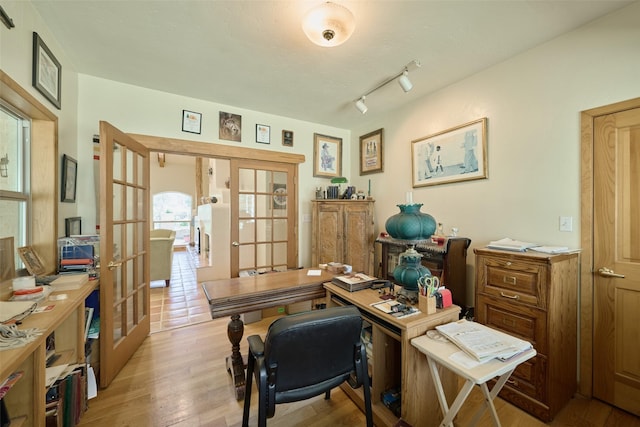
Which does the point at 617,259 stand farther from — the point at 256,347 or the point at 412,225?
the point at 256,347

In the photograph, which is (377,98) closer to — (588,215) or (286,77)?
(286,77)

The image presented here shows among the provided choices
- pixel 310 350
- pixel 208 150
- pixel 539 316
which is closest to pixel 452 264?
pixel 539 316

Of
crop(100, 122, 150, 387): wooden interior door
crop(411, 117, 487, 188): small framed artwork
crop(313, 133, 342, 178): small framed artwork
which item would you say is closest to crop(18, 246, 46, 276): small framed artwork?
crop(100, 122, 150, 387): wooden interior door

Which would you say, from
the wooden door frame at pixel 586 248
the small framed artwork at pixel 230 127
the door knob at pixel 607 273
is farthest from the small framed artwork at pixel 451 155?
the small framed artwork at pixel 230 127

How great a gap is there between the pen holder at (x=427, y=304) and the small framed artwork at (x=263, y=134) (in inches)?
110

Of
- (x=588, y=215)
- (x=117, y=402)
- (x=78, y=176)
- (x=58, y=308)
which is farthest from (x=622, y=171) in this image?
(x=78, y=176)

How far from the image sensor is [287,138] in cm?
351

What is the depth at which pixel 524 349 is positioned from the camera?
1.12 meters

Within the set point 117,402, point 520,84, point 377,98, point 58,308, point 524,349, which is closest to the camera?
point 524,349

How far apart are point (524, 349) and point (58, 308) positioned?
241 cm

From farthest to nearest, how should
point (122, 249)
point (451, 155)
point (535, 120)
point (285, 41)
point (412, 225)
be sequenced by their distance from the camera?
point (451, 155) < point (122, 249) < point (535, 120) < point (285, 41) < point (412, 225)

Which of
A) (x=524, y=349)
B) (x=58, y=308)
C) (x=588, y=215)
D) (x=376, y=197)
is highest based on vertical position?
(x=376, y=197)

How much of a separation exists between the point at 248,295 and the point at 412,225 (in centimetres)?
120

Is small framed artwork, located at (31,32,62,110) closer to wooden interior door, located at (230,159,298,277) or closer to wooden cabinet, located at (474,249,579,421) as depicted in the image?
wooden interior door, located at (230,159,298,277)
